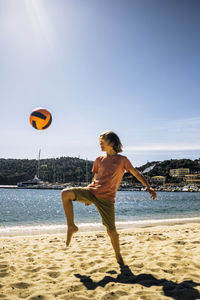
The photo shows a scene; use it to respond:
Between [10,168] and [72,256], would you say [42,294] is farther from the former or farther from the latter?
[10,168]

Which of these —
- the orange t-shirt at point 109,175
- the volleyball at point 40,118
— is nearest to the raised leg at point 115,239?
the orange t-shirt at point 109,175

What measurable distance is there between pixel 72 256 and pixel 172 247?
1.89 metres

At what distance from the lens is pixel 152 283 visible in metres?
2.96

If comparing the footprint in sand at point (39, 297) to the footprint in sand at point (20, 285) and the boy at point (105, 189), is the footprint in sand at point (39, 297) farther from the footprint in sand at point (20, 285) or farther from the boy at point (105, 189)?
the boy at point (105, 189)

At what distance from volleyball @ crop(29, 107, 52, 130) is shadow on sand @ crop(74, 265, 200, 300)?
14.2 feet

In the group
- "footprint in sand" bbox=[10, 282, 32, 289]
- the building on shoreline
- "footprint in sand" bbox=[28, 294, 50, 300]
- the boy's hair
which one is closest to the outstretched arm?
the boy's hair

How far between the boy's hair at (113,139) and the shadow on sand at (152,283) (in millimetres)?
1694

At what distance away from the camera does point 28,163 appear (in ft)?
467

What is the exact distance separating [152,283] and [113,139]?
1.92m

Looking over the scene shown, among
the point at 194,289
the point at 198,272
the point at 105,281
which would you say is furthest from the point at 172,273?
the point at 105,281

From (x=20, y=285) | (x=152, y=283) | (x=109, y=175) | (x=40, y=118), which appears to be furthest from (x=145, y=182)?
(x=40, y=118)

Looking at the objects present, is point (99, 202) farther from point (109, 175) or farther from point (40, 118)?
point (40, 118)

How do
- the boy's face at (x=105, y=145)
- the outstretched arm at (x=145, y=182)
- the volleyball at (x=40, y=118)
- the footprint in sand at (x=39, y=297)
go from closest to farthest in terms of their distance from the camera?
the footprint in sand at (x=39, y=297)
the outstretched arm at (x=145, y=182)
the boy's face at (x=105, y=145)
the volleyball at (x=40, y=118)

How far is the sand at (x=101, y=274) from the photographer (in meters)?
2.68
